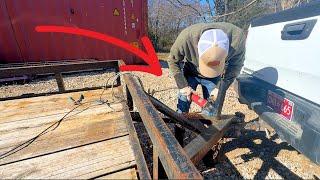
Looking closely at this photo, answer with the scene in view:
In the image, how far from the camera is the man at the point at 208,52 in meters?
2.48

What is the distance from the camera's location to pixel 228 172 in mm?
3004

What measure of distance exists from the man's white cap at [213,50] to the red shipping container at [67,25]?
5757 millimetres

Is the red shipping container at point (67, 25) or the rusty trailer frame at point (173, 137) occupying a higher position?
the red shipping container at point (67, 25)

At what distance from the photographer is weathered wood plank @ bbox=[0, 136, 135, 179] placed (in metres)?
1.52

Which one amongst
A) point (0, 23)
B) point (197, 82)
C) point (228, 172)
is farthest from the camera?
point (0, 23)

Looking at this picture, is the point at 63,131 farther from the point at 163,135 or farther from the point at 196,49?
the point at 196,49

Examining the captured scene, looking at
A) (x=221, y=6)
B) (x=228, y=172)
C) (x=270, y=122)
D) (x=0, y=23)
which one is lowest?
(x=228, y=172)

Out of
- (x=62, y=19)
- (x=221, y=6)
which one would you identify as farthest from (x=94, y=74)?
(x=221, y=6)

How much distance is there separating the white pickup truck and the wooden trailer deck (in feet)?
5.09

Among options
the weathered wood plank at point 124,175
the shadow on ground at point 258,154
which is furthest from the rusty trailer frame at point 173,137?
the shadow on ground at point 258,154

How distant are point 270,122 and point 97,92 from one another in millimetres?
2012

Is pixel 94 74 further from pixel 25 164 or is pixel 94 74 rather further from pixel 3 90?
pixel 25 164

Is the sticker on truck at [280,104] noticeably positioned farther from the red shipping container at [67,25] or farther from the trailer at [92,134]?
the red shipping container at [67,25]

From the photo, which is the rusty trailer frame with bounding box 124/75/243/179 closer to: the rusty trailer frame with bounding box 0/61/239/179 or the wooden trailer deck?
the rusty trailer frame with bounding box 0/61/239/179
